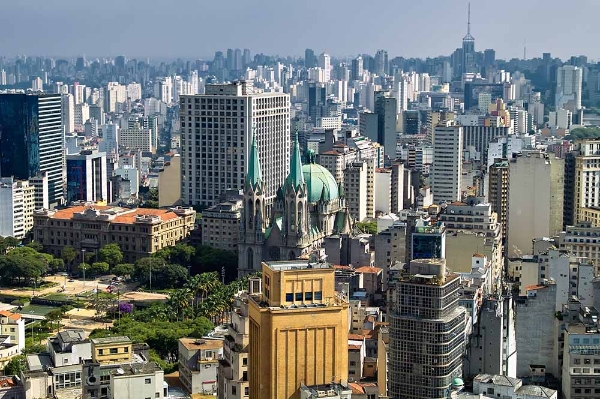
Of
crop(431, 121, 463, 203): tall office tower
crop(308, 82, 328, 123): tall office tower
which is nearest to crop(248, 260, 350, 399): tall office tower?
crop(431, 121, 463, 203): tall office tower

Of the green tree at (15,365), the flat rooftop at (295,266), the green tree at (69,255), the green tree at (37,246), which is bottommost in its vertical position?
the green tree at (15,365)

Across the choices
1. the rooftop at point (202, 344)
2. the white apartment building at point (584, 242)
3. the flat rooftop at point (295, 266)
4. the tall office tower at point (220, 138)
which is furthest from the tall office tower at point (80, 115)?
the flat rooftop at point (295, 266)

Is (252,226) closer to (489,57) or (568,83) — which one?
(568,83)

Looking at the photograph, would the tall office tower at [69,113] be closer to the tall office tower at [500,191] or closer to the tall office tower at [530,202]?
the tall office tower at [500,191]

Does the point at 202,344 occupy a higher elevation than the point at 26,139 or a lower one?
lower

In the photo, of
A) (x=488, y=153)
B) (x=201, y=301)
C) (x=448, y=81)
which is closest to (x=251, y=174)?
(x=201, y=301)

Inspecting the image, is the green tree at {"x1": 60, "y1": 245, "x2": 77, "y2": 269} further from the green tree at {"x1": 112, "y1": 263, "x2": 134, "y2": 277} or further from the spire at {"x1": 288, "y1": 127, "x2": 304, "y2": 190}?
the spire at {"x1": 288, "y1": 127, "x2": 304, "y2": 190}

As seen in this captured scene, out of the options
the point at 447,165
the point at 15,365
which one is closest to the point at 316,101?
the point at 447,165
